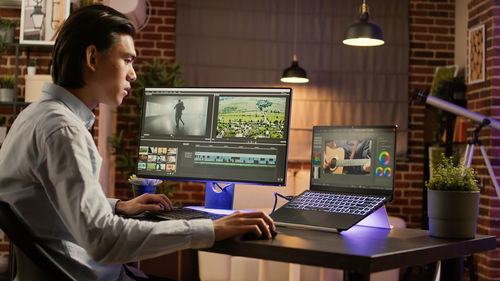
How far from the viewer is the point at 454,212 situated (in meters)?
1.49

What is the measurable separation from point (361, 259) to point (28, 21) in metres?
3.54

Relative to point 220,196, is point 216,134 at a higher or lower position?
higher

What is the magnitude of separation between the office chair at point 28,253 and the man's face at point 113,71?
0.40 m

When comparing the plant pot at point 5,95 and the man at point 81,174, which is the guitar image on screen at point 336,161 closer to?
the man at point 81,174

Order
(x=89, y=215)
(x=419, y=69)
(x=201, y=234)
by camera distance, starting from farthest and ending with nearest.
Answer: (x=419, y=69)
(x=201, y=234)
(x=89, y=215)

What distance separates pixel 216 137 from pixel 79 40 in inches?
32.2

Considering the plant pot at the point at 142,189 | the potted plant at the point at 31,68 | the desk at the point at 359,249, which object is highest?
the potted plant at the point at 31,68

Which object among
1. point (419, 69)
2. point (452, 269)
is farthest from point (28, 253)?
point (419, 69)

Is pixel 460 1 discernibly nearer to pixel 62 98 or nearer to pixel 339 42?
pixel 339 42

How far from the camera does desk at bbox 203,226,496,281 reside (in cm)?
119

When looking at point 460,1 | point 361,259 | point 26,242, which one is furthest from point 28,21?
point 460,1

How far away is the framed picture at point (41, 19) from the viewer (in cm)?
391

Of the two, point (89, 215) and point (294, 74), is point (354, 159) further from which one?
point (294, 74)

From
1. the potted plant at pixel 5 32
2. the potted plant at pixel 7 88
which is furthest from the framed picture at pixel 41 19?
the potted plant at pixel 7 88
